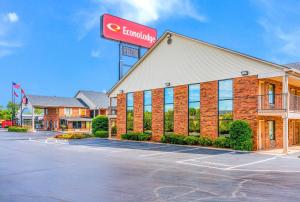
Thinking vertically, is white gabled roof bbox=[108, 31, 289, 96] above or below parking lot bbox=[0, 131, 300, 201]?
above

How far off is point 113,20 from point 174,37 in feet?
39.8

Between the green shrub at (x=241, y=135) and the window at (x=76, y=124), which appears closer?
the green shrub at (x=241, y=135)

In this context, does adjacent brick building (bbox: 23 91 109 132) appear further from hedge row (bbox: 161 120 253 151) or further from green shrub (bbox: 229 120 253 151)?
green shrub (bbox: 229 120 253 151)

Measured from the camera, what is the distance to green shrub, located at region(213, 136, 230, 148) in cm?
2087

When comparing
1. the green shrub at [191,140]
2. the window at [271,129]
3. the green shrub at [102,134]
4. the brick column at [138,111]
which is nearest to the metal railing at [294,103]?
the window at [271,129]

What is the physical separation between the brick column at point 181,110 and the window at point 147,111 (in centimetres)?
340

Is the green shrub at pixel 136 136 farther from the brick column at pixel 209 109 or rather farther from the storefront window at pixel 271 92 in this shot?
the storefront window at pixel 271 92

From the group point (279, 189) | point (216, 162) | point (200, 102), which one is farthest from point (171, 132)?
point (279, 189)

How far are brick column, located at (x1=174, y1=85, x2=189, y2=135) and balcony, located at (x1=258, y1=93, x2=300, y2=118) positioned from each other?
21.4ft

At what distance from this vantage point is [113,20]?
3572 cm

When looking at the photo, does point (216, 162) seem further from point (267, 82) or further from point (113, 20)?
point (113, 20)

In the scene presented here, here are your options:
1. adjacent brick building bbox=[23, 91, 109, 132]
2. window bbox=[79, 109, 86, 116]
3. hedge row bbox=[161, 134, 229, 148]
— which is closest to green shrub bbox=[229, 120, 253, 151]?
hedge row bbox=[161, 134, 229, 148]

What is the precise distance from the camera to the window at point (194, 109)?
23.9m

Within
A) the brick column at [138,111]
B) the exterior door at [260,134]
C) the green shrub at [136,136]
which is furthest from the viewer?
the brick column at [138,111]
